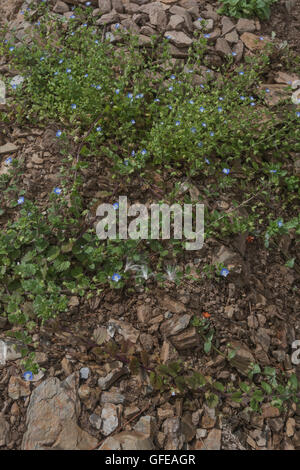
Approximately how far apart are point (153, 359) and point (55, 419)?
0.80 meters

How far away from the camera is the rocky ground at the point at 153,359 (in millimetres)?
2701

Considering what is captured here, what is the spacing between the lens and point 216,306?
128 inches

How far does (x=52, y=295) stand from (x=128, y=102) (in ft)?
6.88

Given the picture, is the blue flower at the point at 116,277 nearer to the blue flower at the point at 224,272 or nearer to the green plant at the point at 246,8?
the blue flower at the point at 224,272

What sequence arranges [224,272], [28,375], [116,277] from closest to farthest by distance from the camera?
[28,375] < [116,277] < [224,272]

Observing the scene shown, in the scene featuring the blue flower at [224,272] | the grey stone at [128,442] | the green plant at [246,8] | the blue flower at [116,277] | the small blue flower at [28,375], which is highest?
the green plant at [246,8]

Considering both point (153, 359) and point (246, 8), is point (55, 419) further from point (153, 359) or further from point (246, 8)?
point (246, 8)

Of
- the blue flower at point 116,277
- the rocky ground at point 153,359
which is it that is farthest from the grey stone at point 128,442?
the blue flower at point 116,277

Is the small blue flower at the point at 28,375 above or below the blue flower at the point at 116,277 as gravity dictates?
below

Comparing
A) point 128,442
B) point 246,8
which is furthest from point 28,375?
point 246,8

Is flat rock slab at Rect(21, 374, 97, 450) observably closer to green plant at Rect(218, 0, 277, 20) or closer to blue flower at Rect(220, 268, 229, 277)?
blue flower at Rect(220, 268, 229, 277)

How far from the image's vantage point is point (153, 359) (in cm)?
296

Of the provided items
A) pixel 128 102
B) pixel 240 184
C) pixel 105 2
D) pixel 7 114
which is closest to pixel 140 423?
pixel 240 184

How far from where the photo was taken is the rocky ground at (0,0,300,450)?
2.70 metres
